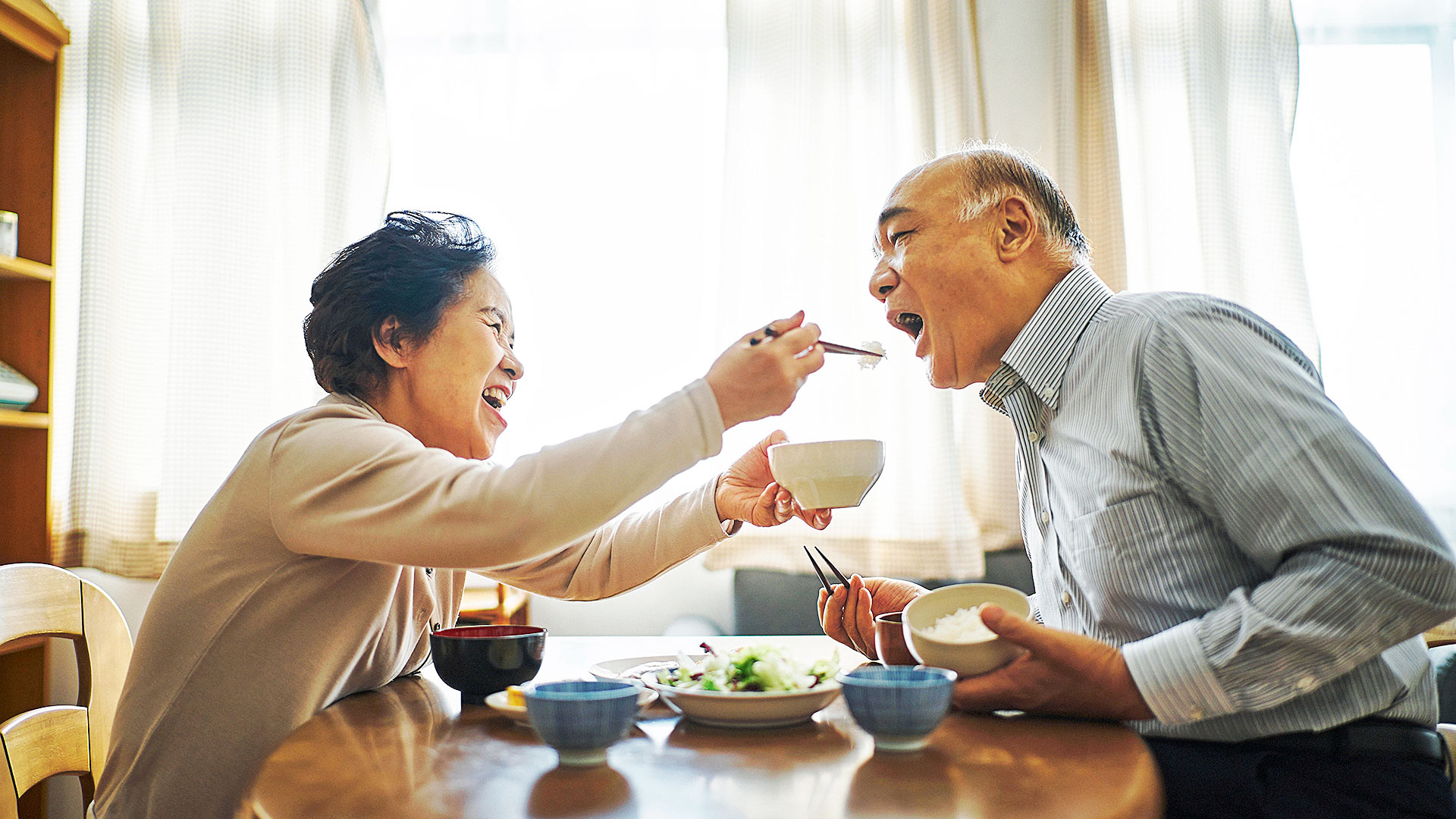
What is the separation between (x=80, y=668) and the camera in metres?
1.82

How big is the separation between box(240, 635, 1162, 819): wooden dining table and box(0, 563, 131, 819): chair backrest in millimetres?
872

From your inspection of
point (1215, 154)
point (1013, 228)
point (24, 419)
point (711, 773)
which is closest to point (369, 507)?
point (711, 773)

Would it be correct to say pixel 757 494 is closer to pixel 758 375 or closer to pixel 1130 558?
pixel 758 375

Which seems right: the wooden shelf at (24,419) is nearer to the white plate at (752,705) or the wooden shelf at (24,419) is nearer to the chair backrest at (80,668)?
the chair backrest at (80,668)

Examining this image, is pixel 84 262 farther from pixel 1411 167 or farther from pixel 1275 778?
pixel 1411 167

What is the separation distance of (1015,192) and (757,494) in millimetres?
675

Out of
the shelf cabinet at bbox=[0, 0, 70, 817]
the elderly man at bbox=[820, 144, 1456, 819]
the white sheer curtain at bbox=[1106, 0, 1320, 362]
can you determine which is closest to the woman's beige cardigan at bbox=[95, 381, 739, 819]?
the elderly man at bbox=[820, 144, 1456, 819]

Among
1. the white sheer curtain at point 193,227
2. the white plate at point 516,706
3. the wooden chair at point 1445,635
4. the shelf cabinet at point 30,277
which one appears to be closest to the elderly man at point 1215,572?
the white plate at point 516,706

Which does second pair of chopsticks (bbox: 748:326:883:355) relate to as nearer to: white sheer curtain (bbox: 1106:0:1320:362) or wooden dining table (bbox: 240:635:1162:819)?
wooden dining table (bbox: 240:635:1162:819)

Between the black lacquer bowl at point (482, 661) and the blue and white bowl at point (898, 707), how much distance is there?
1.53ft

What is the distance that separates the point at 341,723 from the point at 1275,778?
109 cm

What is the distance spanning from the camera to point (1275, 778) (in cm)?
106

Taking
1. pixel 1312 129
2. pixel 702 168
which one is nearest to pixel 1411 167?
pixel 1312 129

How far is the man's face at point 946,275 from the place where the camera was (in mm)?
1534
